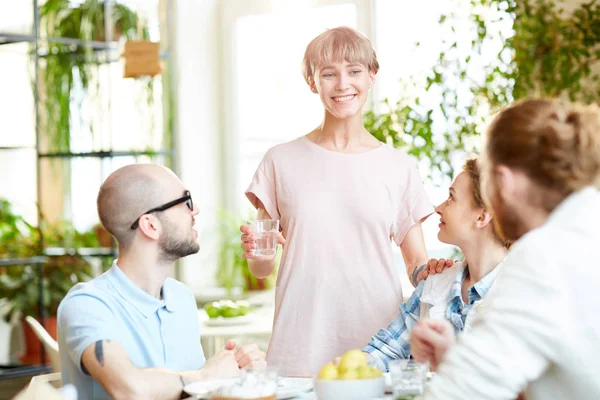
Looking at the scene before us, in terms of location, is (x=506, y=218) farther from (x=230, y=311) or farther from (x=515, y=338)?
(x=230, y=311)

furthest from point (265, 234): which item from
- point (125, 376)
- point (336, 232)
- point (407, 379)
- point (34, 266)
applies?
point (34, 266)

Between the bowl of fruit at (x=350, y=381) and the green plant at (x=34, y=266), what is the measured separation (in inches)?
130

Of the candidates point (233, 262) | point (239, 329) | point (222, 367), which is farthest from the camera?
point (233, 262)

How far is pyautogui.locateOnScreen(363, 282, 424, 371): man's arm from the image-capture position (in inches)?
100

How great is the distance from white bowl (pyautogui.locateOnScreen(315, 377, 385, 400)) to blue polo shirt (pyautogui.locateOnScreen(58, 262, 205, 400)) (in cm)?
55

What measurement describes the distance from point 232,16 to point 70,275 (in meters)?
1.99

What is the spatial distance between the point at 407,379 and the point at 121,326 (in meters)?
0.77

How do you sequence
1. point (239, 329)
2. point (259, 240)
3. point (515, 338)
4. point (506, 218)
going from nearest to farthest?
point (515, 338) → point (506, 218) → point (259, 240) → point (239, 329)

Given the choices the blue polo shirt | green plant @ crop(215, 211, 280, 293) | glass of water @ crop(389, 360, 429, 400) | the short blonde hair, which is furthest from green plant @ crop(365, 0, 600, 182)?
glass of water @ crop(389, 360, 429, 400)

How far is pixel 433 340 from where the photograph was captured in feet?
A: 5.86

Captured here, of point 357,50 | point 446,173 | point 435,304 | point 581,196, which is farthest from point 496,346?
point 446,173

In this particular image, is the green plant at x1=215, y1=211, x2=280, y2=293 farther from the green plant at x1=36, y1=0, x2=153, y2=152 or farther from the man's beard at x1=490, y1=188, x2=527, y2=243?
the man's beard at x1=490, y1=188, x2=527, y2=243

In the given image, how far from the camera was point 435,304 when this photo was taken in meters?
2.52

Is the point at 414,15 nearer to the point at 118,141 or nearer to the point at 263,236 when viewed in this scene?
the point at 118,141
